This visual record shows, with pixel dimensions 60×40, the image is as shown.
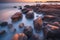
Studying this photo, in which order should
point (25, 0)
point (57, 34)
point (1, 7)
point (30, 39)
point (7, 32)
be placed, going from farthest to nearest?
point (25, 0) < point (1, 7) < point (7, 32) < point (30, 39) < point (57, 34)

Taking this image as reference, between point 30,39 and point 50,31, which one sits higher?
point 50,31

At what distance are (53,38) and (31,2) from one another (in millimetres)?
3346

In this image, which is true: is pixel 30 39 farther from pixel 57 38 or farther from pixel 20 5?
pixel 20 5

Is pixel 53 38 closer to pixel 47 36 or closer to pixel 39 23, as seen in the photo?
pixel 47 36

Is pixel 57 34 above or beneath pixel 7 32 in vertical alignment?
above

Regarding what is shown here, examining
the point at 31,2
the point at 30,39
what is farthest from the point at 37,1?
the point at 30,39

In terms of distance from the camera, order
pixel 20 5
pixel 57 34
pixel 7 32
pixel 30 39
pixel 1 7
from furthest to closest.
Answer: pixel 20 5 < pixel 1 7 < pixel 7 32 < pixel 30 39 < pixel 57 34

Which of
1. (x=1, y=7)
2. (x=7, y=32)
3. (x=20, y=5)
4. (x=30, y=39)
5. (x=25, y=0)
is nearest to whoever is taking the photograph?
(x=30, y=39)

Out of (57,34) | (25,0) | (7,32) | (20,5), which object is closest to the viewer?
(57,34)

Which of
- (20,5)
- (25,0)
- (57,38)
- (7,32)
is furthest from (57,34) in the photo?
(20,5)

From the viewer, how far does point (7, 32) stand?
6.91 feet

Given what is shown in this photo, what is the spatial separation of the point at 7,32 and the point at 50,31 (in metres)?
0.81

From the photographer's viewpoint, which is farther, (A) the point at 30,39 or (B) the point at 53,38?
(A) the point at 30,39

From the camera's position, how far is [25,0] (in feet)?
15.2
